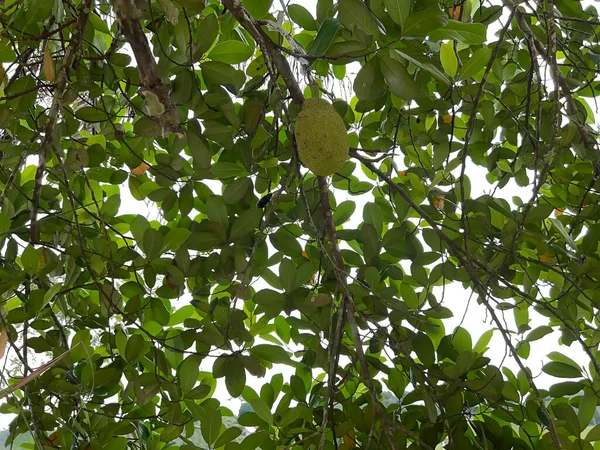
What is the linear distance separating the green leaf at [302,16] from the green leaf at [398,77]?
286 millimetres

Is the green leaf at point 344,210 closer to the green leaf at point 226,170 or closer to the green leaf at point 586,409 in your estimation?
the green leaf at point 226,170

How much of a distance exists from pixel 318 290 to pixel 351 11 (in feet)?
1.72

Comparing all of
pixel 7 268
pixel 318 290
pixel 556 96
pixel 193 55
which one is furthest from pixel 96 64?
pixel 556 96

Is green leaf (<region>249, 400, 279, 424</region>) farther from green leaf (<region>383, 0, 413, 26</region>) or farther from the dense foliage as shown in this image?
green leaf (<region>383, 0, 413, 26</region>)

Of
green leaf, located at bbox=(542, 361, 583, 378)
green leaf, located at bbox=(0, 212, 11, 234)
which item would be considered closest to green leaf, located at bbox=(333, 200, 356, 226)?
green leaf, located at bbox=(542, 361, 583, 378)

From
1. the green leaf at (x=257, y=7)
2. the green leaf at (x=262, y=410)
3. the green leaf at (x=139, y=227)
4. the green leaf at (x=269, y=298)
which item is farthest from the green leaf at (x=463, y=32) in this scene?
the green leaf at (x=262, y=410)

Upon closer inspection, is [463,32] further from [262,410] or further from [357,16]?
[262,410]

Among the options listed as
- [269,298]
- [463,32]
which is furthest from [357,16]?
[269,298]

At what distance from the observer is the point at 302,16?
112 centimetres

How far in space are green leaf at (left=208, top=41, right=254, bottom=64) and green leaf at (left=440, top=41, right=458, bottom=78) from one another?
1.09 feet

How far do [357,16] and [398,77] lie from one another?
0.38ft

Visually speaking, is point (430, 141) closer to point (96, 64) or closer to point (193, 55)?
point (193, 55)

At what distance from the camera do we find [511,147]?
4.83ft

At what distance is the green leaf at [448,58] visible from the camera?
3.43 ft
